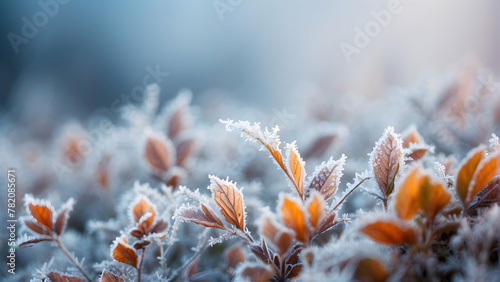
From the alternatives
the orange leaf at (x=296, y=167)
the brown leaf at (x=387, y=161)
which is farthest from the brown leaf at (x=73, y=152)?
the brown leaf at (x=387, y=161)

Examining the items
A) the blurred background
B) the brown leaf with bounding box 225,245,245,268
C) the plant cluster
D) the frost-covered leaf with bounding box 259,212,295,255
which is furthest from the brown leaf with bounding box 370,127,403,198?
the blurred background

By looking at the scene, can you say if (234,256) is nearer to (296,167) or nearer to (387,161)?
(296,167)

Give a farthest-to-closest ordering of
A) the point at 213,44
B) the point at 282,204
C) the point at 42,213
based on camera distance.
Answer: the point at 213,44 < the point at 42,213 < the point at 282,204

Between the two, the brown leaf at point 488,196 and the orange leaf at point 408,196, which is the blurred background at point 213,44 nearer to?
the brown leaf at point 488,196

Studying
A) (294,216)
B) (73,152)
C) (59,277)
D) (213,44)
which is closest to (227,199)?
(294,216)

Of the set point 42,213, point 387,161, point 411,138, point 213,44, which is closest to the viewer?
point 387,161

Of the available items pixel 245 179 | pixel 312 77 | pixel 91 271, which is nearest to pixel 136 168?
pixel 245 179

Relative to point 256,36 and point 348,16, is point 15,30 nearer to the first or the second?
point 256,36
